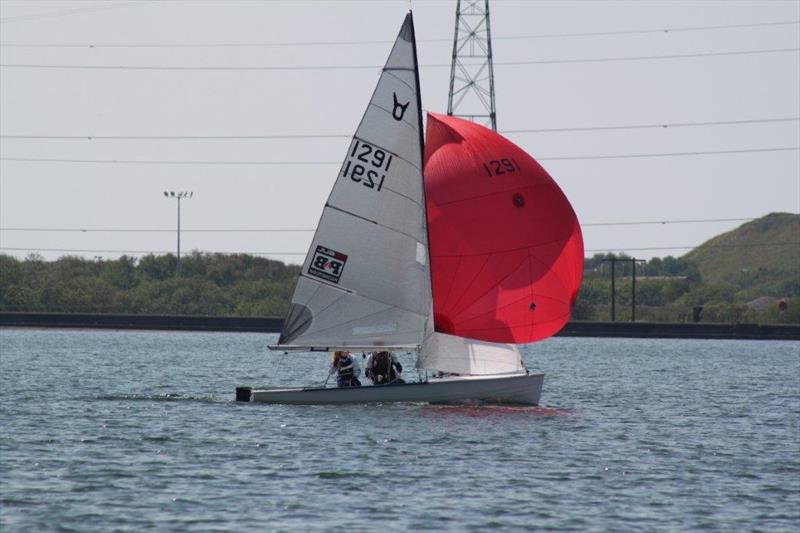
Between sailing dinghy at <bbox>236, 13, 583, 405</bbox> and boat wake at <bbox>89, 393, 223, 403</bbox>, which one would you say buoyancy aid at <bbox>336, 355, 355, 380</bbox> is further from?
boat wake at <bbox>89, 393, 223, 403</bbox>

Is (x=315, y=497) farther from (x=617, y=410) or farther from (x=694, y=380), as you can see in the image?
(x=694, y=380)

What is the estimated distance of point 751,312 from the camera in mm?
148500

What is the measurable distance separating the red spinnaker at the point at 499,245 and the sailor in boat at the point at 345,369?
257 cm

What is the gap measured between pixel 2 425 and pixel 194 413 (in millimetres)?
5711

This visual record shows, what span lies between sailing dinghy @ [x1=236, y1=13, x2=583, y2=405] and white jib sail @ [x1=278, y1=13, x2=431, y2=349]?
27 millimetres

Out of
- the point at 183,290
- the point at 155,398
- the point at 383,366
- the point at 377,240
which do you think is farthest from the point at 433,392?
the point at 183,290

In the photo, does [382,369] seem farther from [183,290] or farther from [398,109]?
[183,290]

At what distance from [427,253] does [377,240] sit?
140cm

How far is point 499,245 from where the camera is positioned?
42.8 metres

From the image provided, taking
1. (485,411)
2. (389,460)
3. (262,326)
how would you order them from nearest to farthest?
1. (389,460)
2. (485,411)
3. (262,326)

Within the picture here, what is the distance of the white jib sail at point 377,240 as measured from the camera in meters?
42.9

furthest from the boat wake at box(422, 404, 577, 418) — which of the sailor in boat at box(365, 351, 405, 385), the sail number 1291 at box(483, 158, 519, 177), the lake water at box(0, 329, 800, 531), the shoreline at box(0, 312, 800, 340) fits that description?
the shoreline at box(0, 312, 800, 340)

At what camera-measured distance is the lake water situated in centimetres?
2683

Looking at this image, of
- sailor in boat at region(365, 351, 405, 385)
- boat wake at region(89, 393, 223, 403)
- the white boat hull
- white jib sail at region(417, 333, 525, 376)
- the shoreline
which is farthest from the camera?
the shoreline
